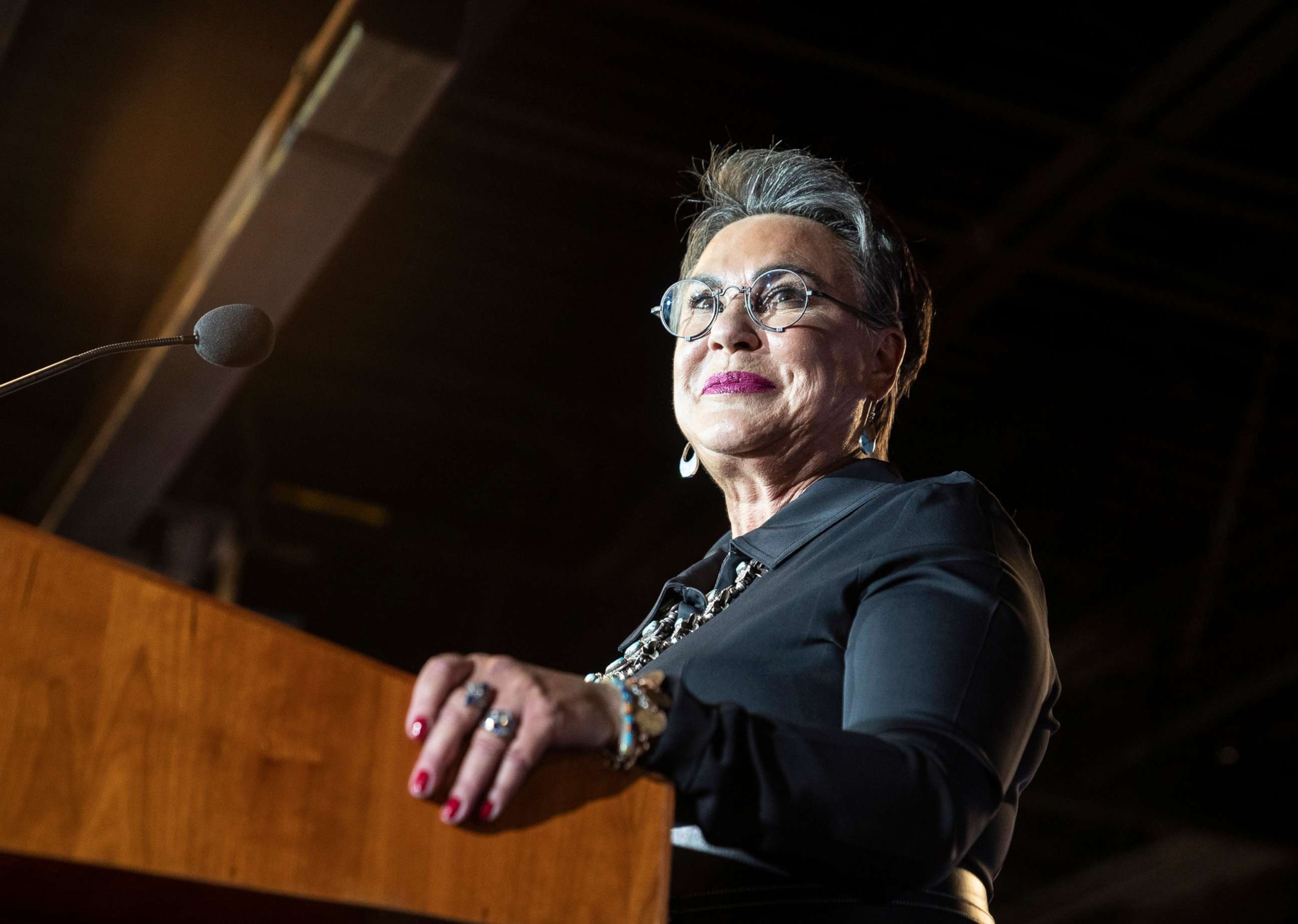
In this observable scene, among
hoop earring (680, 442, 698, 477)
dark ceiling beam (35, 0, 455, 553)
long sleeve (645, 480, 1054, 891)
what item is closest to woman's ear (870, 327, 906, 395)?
hoop earring (680, 442, 698, 477)

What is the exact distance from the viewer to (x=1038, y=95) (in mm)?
4316

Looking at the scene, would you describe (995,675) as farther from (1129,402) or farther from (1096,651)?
(1096,651)

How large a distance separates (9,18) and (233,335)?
3.03m

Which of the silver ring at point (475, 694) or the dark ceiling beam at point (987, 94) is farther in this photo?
the dark ceiling beam at point (987, 94)

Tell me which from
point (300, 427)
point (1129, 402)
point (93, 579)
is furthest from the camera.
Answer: point (300, 427)

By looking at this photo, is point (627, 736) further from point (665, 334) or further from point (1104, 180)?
point (665, 334)

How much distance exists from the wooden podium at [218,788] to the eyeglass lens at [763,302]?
0.97 metres

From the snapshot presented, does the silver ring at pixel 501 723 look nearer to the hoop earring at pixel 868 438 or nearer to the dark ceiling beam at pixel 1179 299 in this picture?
the hoop earring at pixel 868 438

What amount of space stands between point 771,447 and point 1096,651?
5836mm

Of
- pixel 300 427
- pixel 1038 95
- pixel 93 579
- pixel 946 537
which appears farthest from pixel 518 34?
pixel 93 579

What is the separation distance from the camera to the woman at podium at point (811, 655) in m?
0.91

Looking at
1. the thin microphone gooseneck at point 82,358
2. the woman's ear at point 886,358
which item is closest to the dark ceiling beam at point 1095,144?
the woman's ear at point 886,358

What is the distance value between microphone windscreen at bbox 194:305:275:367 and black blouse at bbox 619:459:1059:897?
48 cm

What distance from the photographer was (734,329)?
1.73 metres
